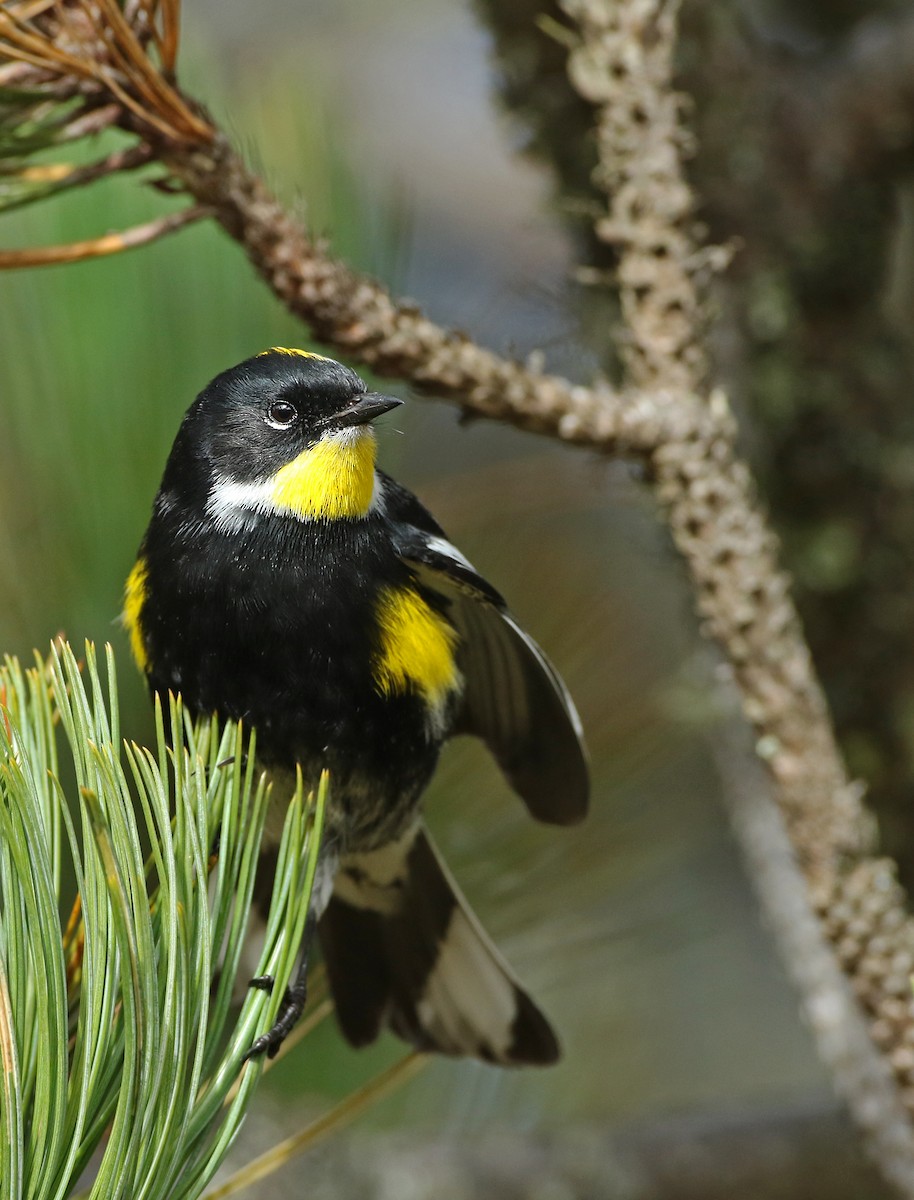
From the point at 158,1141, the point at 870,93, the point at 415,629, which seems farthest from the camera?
the point at 870,93

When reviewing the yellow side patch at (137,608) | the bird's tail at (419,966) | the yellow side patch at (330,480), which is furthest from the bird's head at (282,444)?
the bird's tail at (419,966)

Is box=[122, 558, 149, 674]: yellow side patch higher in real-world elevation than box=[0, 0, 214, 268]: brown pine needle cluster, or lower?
lower

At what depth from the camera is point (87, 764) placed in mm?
1036

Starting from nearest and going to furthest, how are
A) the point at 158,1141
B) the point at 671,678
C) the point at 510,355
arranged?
the point at 158,1141 < the point at 510,355 < the point at 671,678

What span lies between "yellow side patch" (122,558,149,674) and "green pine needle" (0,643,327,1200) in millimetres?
484

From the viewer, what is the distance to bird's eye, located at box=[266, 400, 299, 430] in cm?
172

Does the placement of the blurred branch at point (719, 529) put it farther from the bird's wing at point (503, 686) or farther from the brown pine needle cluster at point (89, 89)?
the brown pine needle cluster at point (89, 89)

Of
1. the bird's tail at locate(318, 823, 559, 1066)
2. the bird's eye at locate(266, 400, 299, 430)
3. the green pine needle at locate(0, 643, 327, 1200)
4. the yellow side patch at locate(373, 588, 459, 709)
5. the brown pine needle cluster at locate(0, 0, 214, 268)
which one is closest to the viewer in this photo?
the green pine needle at locate(0, 643, 327, 1200)

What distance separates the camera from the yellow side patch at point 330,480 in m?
1.67

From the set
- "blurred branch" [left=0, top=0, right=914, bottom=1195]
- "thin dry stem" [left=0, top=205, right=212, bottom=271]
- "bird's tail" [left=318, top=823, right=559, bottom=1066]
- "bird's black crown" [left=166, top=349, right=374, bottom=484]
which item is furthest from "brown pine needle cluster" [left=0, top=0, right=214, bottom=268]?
"bird's tail" [left=318, top=823, right=559, bottom=1066]

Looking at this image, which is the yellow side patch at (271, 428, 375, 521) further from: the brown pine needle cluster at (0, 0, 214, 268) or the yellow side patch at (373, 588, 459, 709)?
the brown pine needle cluster at (0, 0, 214, 268)

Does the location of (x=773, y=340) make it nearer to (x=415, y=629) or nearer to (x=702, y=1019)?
(x=415, y=629)

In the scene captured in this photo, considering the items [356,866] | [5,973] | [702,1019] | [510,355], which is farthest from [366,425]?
[702,1019]

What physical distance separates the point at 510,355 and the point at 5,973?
33.9 inches
